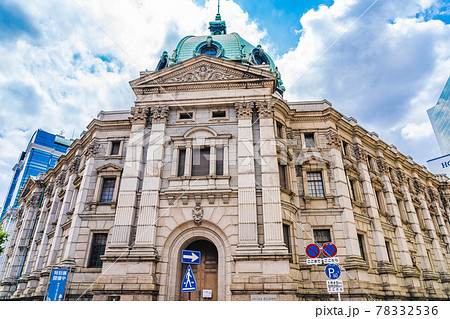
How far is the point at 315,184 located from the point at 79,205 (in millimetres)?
19981

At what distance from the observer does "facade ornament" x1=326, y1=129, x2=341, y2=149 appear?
25781mm

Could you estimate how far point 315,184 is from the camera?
2478 centimetres

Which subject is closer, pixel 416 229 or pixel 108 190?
pixel 108 190

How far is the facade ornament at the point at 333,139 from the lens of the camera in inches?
1015

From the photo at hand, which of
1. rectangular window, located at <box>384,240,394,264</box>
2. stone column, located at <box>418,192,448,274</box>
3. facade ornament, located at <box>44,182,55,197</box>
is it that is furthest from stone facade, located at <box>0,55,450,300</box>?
facade ornament, located at <box>44,182,55,197</box>

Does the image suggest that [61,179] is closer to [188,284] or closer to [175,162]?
[175,162]

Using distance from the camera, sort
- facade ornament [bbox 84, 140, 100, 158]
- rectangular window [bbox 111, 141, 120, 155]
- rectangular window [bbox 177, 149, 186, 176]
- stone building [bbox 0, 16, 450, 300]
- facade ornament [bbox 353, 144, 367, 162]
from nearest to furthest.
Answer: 1. stone building [bbox 0, 16, 450, 300]
2. rectangular window [bbox 177, 149, 186, 176]
3. facade ornament [bbox 84, 140, 100, 158]
4. rectangular window [bbox 111, 141, 120, 155]
5. facade ornament [bbox 353, 144, 367, 162]

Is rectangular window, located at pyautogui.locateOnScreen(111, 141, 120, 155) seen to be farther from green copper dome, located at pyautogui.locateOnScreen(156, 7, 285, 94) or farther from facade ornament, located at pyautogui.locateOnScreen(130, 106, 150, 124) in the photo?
green copper dome, located at pyautogui.locateOnScreen(156, 7, 285, 94)

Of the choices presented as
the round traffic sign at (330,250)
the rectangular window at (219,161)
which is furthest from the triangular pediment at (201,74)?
the round traffic sign at (330,250)

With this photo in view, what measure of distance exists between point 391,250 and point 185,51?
1124 inches

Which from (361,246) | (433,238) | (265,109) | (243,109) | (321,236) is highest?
(243,109)

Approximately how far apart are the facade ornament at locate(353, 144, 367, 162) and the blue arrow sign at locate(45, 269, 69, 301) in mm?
25759

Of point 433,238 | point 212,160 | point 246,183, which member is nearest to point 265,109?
point 212,160

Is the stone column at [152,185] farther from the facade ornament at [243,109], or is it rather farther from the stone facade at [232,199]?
the facade ornament at [243,109]
